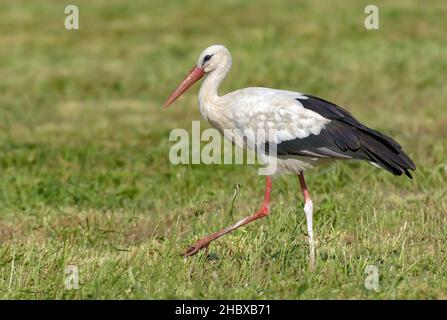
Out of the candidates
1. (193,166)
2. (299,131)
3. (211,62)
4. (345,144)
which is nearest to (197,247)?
(299,131)

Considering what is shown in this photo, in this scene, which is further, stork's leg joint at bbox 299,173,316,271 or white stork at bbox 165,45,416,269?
white stork at bbox 165,45,416,269

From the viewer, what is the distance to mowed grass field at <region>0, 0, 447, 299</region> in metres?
6.49

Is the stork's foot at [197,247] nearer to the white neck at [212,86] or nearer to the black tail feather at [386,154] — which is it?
the white neck at [212,86]

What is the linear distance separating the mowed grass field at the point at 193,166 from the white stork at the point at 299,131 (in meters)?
0.42

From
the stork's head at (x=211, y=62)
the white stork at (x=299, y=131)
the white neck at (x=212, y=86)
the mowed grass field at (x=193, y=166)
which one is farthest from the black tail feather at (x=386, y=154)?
the stork's head at (x=211, y=62)

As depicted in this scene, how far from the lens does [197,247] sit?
6.87m

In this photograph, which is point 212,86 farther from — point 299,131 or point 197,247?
point 197,247

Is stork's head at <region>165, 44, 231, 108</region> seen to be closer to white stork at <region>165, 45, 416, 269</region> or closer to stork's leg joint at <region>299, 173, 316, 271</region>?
white stork at <region>165, 45, 416, 269</region>

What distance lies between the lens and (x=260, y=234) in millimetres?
7145

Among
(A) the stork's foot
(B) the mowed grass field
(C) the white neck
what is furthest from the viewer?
(C) the white neck

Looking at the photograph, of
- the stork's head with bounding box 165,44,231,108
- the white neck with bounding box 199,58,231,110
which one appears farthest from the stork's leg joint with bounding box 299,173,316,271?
the stork's head with bounding box 165,44,231,108

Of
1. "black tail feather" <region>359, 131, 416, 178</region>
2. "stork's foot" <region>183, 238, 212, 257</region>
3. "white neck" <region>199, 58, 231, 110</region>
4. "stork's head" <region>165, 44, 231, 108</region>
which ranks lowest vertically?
"stork's foot" <region>183, 238, 212, 257</region>

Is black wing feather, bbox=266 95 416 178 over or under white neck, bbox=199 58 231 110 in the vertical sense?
under

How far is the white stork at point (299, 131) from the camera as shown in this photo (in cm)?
693
